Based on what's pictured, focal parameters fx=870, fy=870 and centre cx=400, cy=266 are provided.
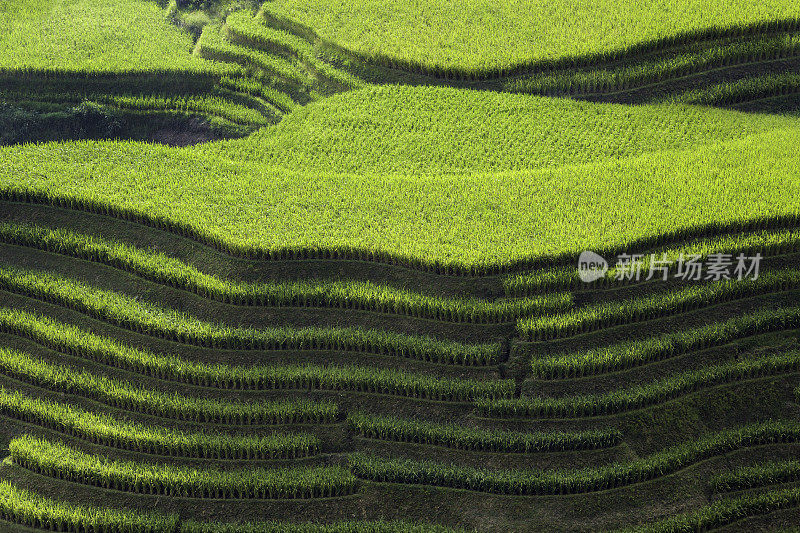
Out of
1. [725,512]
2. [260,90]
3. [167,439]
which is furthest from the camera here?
[260,90]

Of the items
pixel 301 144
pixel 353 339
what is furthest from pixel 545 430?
pixel 301 144

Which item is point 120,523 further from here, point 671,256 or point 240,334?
point 671,256

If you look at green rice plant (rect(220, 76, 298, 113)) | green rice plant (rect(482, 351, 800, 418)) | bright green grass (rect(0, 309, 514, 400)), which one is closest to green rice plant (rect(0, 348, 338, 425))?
bright green grass (rect(0, 309, 514, 400))

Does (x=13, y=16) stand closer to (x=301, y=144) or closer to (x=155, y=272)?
(x=301, y=144)

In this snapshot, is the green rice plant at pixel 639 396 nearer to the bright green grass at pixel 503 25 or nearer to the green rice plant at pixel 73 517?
the green rice plant at pixel 73 517

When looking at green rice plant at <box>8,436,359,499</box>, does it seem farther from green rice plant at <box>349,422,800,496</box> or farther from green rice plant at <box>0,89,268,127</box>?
green rice plant at <box>0,89,268,127</box>

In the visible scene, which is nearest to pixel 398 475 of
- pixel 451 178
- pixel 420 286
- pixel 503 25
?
pixel 420 286

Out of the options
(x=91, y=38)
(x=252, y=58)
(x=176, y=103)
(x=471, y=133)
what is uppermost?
(x=91, y=38)
